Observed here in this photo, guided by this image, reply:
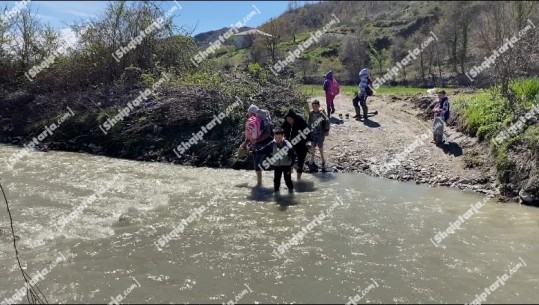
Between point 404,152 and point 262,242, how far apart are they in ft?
23.9

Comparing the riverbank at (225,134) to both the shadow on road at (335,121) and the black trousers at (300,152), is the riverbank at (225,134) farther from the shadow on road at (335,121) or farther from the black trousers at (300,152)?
the black trousers at (300,152)

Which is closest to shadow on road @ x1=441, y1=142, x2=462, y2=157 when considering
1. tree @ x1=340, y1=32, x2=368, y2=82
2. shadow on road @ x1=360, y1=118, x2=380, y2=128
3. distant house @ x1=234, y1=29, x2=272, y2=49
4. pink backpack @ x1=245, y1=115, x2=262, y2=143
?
shadow on road @ x1=360, y1=118, x2=380, y2=128

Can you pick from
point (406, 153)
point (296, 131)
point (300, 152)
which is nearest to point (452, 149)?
point (406, 153)

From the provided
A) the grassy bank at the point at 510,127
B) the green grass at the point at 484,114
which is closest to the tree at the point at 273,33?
the green grass at the point at 484,114

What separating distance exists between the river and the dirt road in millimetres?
820

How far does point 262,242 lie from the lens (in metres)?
7.52

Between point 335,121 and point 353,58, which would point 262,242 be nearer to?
point 335,121

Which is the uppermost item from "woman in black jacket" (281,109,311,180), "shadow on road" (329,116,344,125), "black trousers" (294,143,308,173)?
"woman in black jacket" (281,109,311,180)

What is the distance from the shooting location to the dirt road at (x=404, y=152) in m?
11.7

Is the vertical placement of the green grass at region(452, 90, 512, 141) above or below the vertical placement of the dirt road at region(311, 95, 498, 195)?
above

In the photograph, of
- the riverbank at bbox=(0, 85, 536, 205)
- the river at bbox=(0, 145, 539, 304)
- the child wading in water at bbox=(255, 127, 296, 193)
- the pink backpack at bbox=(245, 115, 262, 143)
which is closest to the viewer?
the river at bbox=(0, 145, 539, 304)

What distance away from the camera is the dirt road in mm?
11719

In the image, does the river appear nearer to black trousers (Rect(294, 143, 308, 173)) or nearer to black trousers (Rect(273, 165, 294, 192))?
black trousers (Rect(273, 165, 294, 192))

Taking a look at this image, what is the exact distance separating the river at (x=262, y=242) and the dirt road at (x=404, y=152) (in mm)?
820
